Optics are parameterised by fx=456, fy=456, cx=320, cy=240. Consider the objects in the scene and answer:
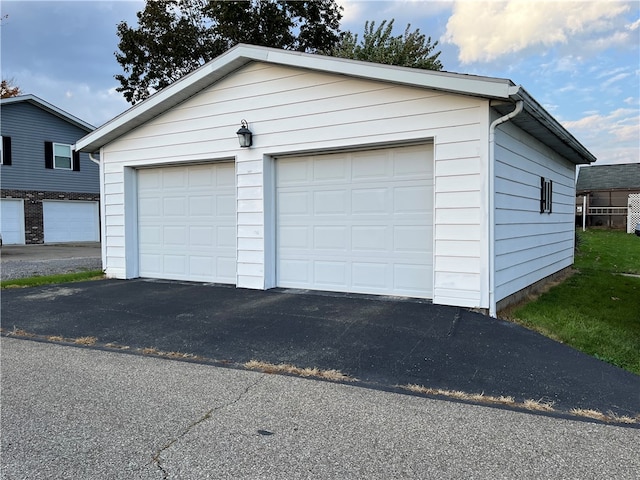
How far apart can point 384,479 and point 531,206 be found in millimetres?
6341

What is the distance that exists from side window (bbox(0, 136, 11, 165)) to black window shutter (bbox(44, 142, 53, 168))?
1387mm

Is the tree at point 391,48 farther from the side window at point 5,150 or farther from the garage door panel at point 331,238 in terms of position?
the side window at point 5,150

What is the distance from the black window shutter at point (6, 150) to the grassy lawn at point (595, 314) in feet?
65.7

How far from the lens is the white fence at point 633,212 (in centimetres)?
2528

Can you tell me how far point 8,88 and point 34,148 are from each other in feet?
43.2

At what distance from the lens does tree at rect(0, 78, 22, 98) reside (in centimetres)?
2820

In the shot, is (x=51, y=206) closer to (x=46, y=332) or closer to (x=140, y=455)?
(x=46, y=332)

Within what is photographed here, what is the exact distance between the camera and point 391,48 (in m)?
17.4

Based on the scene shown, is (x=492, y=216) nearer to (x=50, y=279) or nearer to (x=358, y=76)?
(x=358, y=76)

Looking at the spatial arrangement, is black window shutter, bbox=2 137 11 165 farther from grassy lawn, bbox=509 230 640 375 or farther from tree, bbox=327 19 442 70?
grassy lawn, bbox=509 230 640 375

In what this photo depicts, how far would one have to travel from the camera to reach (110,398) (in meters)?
3.18

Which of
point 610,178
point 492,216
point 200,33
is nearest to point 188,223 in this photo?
point 492,216

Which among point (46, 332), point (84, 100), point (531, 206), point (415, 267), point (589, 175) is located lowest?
point (46, 332)

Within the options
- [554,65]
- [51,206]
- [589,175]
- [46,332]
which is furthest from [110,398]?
[589,175]
